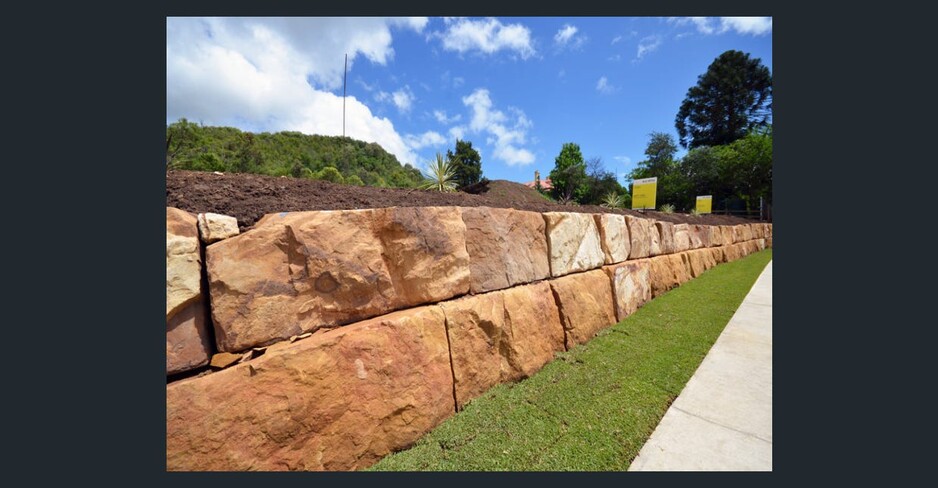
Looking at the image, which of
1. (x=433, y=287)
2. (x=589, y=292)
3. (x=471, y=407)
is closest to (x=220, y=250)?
(x=433, y=287)

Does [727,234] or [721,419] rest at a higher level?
[727,234]

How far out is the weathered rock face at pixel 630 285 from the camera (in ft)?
13.6

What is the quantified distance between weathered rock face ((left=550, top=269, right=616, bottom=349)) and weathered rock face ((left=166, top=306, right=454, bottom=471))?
1.61 metres

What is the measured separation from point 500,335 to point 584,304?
4.71 feet

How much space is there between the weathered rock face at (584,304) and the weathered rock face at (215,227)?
2.78m

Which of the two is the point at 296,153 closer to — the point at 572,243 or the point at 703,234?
the point at 703,234

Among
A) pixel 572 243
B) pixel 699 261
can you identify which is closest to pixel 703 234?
pixel 699 261

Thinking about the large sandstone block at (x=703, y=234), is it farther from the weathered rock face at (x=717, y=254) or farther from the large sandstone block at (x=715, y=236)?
the weathered rock face at (x=717, y=254)

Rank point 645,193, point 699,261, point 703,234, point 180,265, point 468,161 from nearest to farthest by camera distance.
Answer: point 180,265
point 699,261
point 703,234
point 645,193
point 468,161

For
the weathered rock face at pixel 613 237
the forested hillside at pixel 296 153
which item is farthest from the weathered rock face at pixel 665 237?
the forested hillside at pixel 296 153

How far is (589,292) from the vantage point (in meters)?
3.70

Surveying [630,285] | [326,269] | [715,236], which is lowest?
[630,285]

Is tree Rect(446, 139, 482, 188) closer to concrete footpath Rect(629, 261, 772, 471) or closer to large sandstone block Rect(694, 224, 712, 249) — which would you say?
large sandstone block Rect(694, 224, 712, 249)

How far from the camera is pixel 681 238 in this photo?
6.75m
